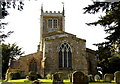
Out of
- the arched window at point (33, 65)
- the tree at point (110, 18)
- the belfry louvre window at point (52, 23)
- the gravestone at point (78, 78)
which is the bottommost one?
the gravestone at point (78, 78)

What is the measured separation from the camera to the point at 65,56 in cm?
3194

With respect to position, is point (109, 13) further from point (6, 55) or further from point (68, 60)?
point (6, 55)

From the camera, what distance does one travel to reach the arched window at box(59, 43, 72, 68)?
3173 centimetres

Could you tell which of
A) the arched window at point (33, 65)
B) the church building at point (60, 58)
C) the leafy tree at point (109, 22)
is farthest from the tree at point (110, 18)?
the arched window at point (33, 65)

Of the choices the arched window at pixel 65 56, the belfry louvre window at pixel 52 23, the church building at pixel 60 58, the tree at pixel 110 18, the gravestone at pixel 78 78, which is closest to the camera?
the tree at pixel 110 18

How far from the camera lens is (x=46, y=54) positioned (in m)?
31.7

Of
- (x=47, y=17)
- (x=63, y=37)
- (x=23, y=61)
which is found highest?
(x=47, y=17)

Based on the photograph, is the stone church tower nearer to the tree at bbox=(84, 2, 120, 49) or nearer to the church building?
the church building

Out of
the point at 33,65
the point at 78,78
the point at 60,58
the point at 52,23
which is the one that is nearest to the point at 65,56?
the point at 60,58

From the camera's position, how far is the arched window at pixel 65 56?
31727 millimetres

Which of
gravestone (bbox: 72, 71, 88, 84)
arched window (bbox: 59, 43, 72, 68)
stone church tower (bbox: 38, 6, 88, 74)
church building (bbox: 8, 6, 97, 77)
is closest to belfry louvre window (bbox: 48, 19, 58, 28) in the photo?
church building (bbox: 8, 6, 97, 77)

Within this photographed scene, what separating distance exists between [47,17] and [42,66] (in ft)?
67.9

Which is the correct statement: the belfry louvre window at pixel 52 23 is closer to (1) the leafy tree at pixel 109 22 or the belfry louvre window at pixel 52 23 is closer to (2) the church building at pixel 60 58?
(2) the church building at pixel 60 58

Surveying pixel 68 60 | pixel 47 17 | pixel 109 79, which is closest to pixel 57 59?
pixel 68 60
